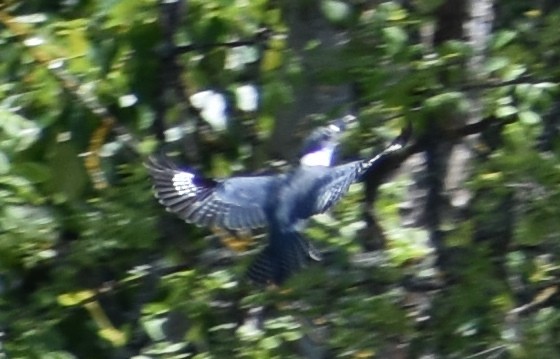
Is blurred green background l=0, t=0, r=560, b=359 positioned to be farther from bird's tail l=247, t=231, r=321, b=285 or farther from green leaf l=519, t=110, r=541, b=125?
bird's tail l=247, t=231, r=321, b=285

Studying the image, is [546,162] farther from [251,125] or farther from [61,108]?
[61,108]

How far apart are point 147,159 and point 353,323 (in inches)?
21.1

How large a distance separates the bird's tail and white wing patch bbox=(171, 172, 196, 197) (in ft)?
0.57

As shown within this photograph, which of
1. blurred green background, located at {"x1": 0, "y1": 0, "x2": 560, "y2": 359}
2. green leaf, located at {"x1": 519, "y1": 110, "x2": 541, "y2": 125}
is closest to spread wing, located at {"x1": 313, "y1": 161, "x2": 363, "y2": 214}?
blurred green background, located at {"x1": 0, "y1": 0, "x2": 560, "y2": 359}

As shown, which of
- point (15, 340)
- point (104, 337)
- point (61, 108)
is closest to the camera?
point (61, 108)

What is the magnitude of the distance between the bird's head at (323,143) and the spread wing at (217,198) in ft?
0.25

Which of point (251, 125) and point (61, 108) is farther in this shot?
point (251, 125)

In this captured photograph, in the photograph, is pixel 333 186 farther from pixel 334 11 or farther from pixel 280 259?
pixel 334 11

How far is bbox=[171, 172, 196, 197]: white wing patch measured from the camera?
2396 millimetres

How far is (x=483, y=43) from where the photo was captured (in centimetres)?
277

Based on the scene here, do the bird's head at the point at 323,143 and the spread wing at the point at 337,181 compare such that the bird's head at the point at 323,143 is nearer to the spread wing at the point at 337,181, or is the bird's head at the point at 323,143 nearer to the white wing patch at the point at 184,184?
the spread wing at the point at 337,181

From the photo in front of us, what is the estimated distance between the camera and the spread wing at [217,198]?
238 cm

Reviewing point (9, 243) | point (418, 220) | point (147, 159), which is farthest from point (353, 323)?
point (9, 243)

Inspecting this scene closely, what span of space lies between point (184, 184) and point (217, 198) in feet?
0.24
